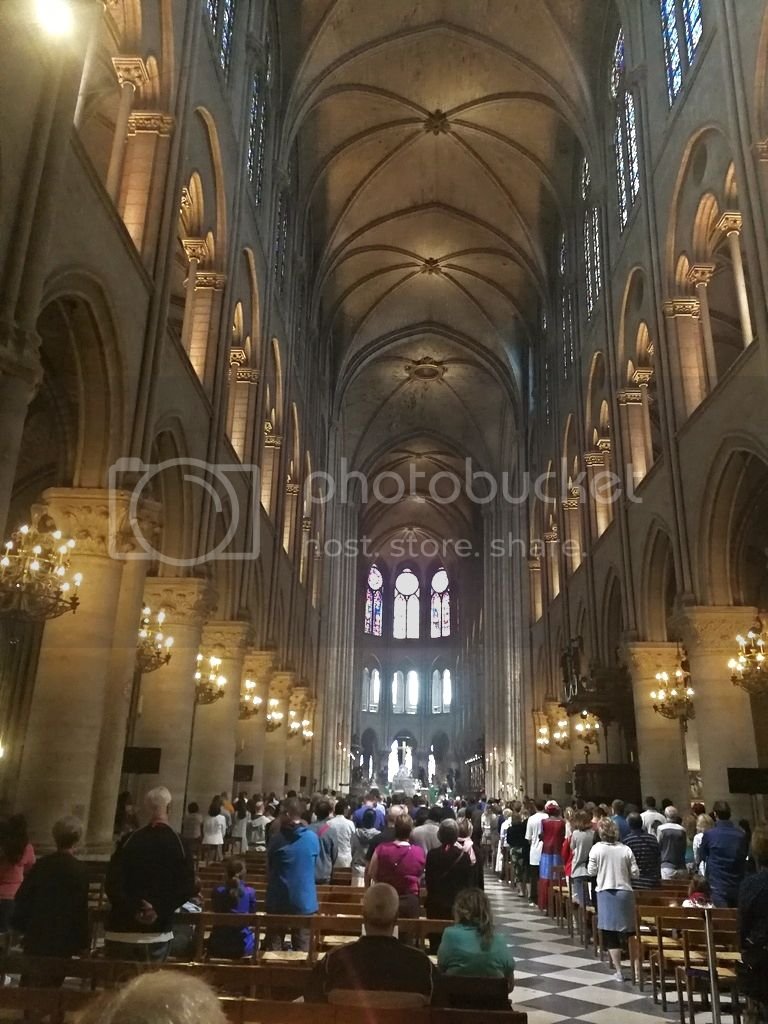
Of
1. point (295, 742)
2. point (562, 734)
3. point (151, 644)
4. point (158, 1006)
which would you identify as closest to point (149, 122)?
point (151, 644)

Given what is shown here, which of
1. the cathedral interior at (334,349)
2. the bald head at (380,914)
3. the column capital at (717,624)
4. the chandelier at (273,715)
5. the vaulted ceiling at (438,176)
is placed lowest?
the bald head at (380,914)

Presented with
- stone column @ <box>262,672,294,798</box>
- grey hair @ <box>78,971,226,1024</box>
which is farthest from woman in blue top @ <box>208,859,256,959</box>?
stone column @ <box>262,672,294,798</box>

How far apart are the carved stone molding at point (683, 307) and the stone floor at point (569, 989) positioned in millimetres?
10744

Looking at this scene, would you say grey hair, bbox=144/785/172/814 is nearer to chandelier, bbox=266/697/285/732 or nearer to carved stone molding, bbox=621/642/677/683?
carved stone molding, bbox=621/642/677/683

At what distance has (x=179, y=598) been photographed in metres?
13.6

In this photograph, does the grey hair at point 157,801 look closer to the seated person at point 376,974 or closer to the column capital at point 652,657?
the seated person at point 376,974

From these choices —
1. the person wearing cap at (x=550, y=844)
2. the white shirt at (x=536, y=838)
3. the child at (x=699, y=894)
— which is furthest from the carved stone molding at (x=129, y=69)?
the white shirt at (x=536, y=838)

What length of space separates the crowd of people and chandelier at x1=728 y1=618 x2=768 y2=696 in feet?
6.26

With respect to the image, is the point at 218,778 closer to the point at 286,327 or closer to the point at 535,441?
the point at 286,327

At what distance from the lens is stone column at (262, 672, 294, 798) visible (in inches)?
886

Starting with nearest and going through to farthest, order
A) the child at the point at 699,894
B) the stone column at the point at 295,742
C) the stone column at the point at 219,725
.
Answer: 1. the child at the point at 699,894
2. the stone column at the point at 219,725
3. the stone column at the point at 295,742

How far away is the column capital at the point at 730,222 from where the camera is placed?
539 inches

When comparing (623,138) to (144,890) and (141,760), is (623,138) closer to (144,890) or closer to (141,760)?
(141,760)

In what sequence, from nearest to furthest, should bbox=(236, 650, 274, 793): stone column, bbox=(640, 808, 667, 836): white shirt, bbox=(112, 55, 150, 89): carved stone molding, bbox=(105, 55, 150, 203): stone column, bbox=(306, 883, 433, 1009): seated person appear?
bbox=(306, 883, 433, 1009): seated person
bbox=(105, 55, 150, 203): stone column
bbox=(112, 55, 150, 89): carved stone molding
bbox=(640, 808, 667, 836): white shirt
bbox=(236, 650, 274, 793): stone column
